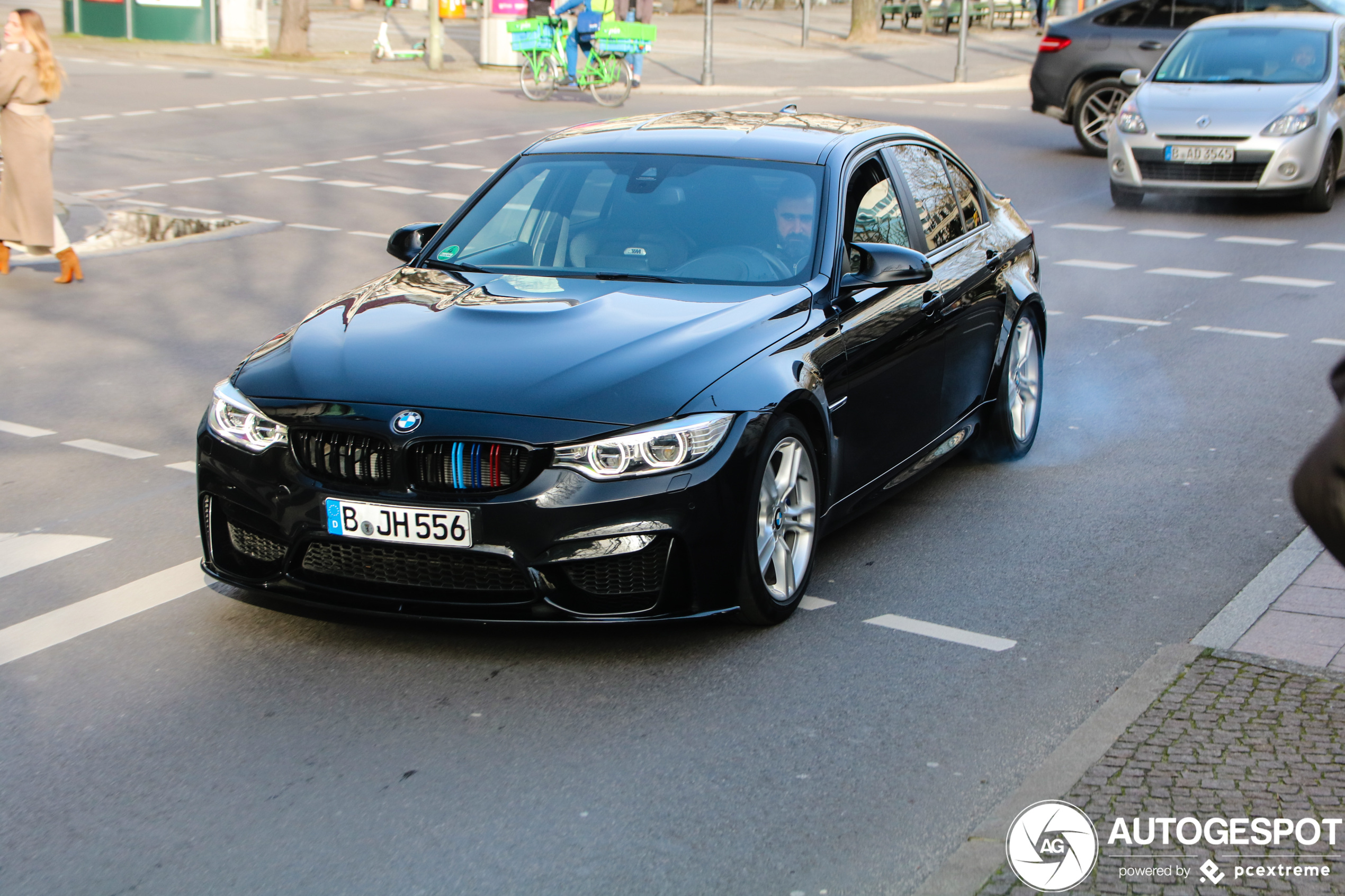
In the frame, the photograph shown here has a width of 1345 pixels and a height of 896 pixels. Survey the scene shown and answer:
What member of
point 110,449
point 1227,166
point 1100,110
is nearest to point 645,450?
point 110,449

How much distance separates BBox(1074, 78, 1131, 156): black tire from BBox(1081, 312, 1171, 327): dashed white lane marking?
995cm

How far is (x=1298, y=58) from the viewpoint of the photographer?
15.7 meters

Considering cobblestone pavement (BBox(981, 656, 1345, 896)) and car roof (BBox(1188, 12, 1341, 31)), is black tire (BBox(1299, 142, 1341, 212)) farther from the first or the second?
cobblestone pavement (BBox(981, 656, 1345, 896))

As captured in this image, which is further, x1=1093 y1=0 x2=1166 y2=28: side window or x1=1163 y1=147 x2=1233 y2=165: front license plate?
A: x1=1093 y1=0 x2=1166 y2=28: side window

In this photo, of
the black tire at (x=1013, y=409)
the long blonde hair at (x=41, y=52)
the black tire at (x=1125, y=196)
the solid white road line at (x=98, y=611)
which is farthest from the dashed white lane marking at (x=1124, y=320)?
the long blonde hair at (x=41, y=52)

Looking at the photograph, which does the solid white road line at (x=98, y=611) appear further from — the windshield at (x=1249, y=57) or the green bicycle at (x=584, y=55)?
the green bicycle at (x=584, y=55)

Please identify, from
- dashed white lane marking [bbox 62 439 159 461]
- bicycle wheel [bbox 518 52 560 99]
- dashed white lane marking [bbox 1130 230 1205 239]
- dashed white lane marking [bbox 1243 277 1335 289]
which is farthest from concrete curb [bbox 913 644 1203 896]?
bicycle wheel [bbox 518 52 560 99]

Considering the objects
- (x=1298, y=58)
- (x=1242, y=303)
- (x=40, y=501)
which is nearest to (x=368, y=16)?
(x=1298, y=58)

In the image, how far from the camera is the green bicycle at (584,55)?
26594 millimetres

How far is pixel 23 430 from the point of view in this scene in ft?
24.9

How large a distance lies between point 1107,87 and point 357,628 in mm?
16973

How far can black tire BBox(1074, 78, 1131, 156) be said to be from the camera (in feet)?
65.3

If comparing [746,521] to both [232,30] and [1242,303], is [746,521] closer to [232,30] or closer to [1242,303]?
[1242,303]

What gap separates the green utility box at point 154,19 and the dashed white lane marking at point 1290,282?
30.8m
